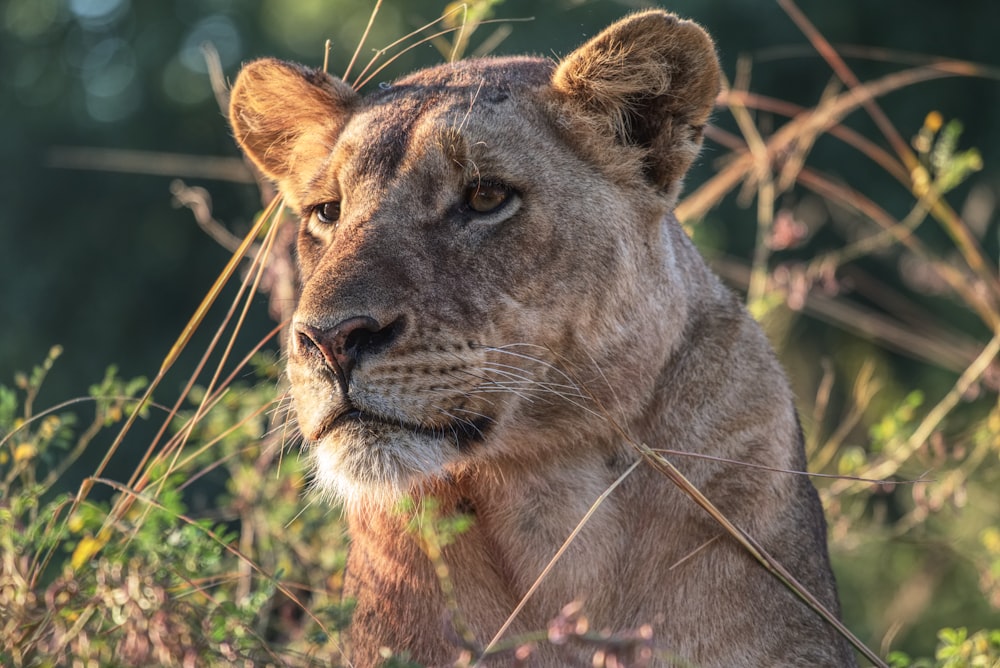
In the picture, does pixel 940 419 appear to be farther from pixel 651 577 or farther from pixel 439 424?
pixel 439 424

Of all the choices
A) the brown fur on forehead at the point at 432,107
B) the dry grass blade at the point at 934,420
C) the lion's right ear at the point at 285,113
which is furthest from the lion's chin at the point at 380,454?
the dry grass blade at the point at 934,420

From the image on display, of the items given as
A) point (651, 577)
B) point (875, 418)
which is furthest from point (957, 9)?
point (651, 577)

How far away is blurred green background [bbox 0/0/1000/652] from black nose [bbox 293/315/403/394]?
9324mm

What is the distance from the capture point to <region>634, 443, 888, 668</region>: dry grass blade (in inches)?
142

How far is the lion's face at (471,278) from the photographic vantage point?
3.39m

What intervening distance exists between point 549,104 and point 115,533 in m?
1.74

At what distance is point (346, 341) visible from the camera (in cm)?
331

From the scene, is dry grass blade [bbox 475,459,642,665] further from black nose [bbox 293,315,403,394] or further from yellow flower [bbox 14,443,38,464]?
yellow flower [bbox 14,443,38,464]

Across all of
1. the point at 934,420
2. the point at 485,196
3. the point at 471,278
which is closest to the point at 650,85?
the point at 485,196

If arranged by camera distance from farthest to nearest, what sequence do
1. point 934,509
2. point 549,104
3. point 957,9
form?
point 957,9, point 934,509, point 549,104

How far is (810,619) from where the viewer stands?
3.77 metres

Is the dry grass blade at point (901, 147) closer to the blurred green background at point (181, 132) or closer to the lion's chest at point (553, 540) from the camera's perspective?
the lion's chest at point (553, 540)

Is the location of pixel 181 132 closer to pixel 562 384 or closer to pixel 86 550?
pixel 86 550

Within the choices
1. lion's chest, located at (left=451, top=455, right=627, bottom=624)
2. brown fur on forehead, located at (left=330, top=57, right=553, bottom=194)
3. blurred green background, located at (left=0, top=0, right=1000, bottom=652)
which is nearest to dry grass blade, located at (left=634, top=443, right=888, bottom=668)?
lion's chest, located at (left=451, top=455, right=627, bottom=624)
